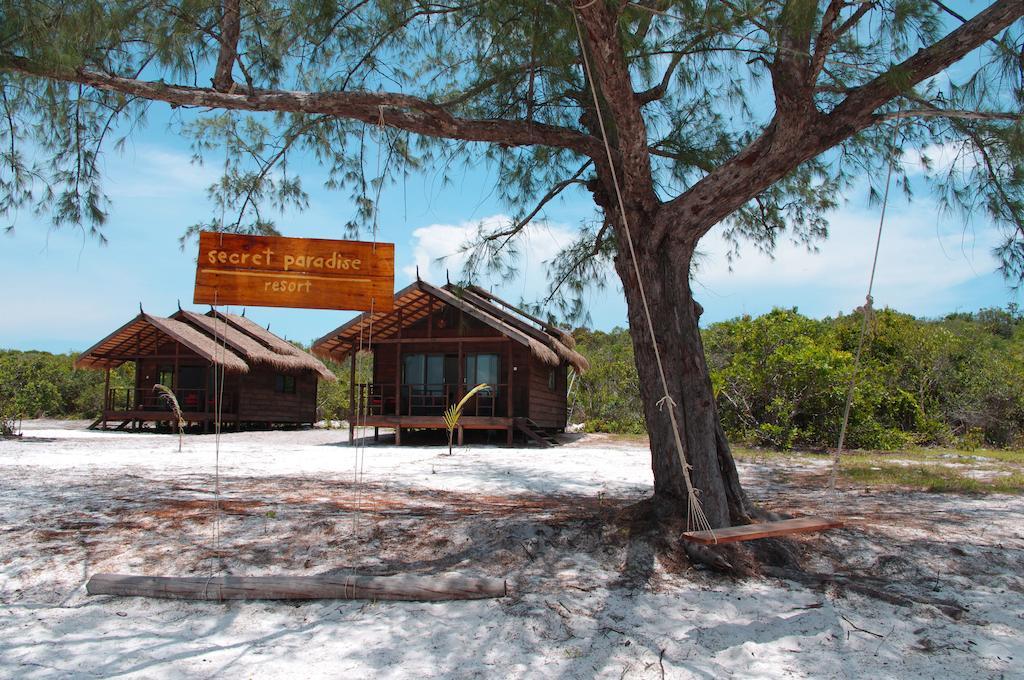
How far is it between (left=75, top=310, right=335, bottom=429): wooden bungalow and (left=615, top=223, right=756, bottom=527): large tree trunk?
51.3ft

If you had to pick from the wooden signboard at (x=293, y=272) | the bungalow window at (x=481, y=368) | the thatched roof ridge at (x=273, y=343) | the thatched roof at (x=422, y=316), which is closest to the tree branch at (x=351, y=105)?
the wooden signboard at (x=293, y=272)

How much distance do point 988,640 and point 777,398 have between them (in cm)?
1079

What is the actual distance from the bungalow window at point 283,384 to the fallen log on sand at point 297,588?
1940 centimetres

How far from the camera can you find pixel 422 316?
647 inches

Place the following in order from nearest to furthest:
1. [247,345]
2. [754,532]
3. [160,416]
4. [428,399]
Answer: [754,532], [428,399], [160,416], [247,345]

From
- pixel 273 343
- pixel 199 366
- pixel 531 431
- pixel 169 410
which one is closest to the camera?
pixel 531 431

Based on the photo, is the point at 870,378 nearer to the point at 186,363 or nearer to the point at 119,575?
the point at 119,575

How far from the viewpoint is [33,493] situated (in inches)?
239

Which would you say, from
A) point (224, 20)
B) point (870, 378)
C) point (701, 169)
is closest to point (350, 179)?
point (224, 20)

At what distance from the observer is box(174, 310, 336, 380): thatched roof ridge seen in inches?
750

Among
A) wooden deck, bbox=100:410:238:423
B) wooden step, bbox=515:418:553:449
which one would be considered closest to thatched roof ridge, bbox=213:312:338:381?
wooden deck, bbox=100:410:238:423

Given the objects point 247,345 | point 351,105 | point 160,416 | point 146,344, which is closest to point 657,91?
point 351,105

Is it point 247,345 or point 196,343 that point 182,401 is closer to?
point 247,345

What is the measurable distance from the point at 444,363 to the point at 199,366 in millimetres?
8541
